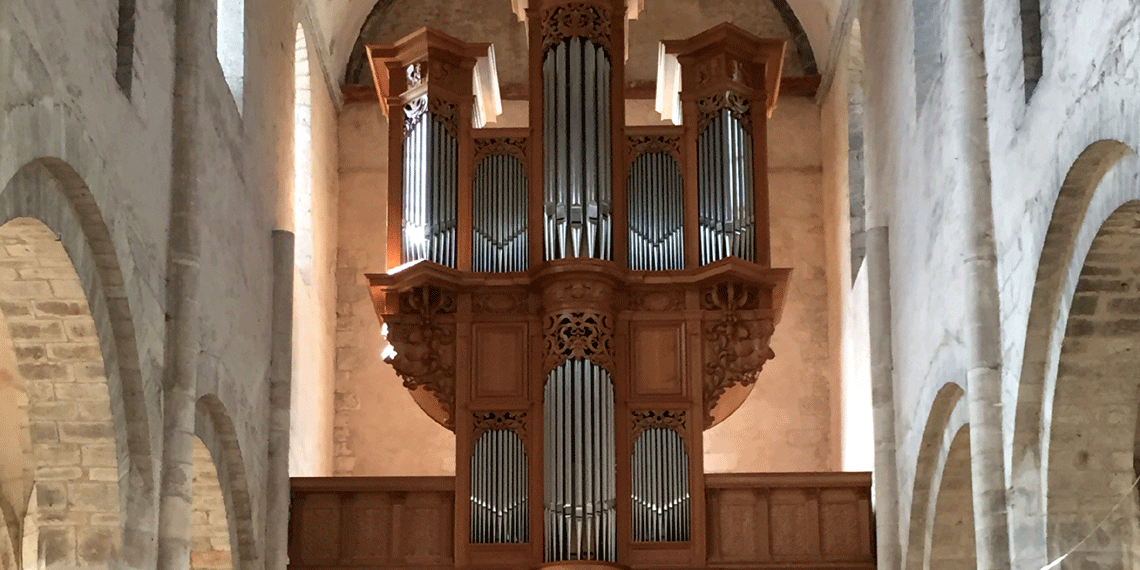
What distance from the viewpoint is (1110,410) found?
11.7m

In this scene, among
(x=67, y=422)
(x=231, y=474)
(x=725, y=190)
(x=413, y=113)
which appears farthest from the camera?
(x=413, y=113)

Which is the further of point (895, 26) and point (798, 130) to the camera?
point (798, 130)

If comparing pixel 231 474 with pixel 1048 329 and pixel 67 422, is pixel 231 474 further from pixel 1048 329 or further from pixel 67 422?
pixel 1048 329

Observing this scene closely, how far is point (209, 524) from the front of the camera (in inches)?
623

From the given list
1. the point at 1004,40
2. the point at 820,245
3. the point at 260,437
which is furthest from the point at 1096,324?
the point at 820,245

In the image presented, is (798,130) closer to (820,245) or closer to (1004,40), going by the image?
(820,245)

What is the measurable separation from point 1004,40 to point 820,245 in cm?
982

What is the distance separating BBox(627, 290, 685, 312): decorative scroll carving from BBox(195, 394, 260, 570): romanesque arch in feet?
13.5

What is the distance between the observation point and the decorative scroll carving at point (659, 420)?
17.5m

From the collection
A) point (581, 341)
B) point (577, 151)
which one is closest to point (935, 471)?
point (581, 341)

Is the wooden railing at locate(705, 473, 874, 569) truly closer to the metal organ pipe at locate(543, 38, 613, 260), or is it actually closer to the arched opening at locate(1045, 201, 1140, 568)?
the metal organ pipe at locate(543, 38, 613, 260)

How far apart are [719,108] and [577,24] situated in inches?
64.4

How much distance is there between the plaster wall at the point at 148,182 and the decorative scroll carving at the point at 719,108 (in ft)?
13.2

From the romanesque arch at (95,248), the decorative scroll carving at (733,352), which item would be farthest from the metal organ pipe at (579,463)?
the romanesque arch at (95,248)
